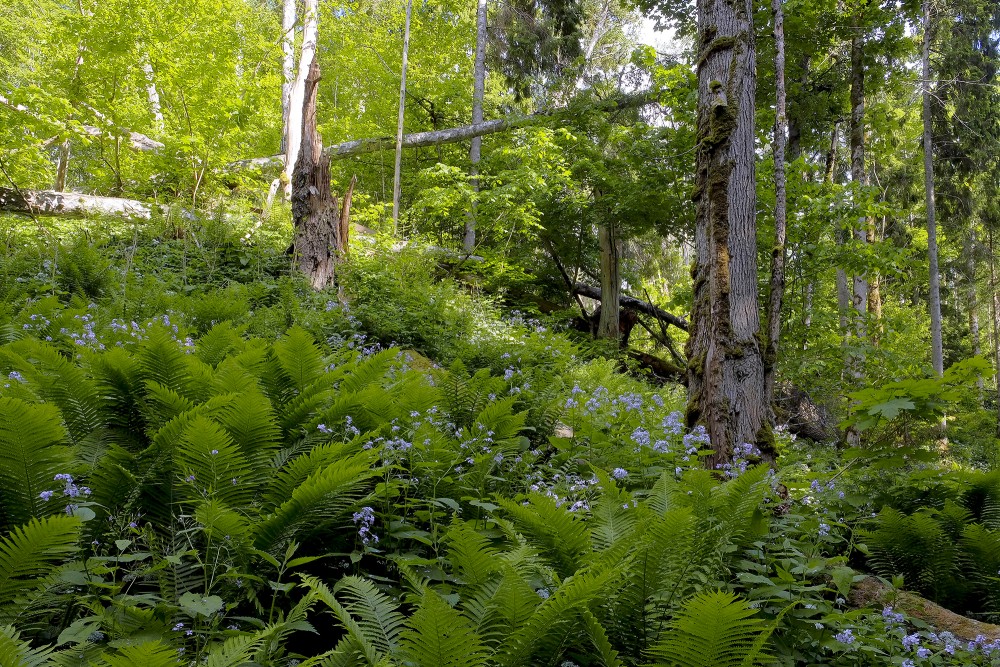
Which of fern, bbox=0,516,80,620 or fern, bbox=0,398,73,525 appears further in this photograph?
fern, bbox=0,398,73,525

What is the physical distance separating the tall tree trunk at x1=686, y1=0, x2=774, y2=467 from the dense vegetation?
0.08 ft

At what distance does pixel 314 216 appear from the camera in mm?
8352

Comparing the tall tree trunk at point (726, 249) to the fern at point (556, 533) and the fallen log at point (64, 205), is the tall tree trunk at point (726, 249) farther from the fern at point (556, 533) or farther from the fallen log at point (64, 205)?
Result: the fallen log at point (64, 205)

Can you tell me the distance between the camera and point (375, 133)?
47.6ft

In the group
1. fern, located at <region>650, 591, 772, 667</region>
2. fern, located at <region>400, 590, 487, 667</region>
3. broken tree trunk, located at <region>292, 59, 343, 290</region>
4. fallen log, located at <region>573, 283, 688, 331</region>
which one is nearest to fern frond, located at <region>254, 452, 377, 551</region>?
fern, located at <region>400, 590, 487, 667</region>

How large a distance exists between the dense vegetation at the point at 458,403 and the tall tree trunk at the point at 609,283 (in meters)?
0.05

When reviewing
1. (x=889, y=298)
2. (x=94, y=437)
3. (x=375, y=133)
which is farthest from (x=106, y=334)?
(x=889, y=298)

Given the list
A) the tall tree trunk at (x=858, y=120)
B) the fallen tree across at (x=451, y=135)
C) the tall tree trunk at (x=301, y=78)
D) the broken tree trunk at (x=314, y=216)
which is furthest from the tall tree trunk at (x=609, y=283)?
the tall tree trunk at (x=301, y=78)

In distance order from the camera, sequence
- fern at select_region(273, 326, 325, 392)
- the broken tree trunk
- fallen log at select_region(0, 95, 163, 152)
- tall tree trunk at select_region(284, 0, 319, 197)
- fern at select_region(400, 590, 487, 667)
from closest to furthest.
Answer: fern at select_region(400, 590, 487, 667) < fern at select_region(273, 326, 325, 392) < the broken tree trunk < fallen log at select_region(0, 95, 163, 152) < tall tree trunk at select_region(284, 0, 319, 197)

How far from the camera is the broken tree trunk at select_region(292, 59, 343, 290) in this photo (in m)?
8.35

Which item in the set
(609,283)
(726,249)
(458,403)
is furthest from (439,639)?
(609,283)

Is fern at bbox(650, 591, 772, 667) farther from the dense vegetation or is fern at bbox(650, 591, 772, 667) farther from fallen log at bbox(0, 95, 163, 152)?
fallen log at bbox(0, 95, 163, 152)

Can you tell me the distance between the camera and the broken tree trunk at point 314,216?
8.35 meters

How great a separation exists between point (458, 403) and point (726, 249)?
79.8 inches
